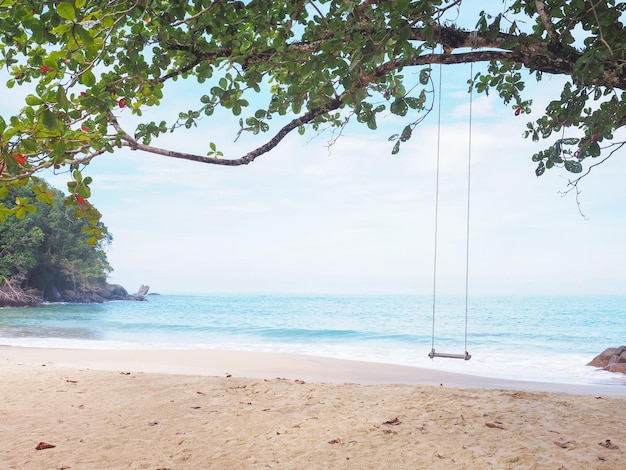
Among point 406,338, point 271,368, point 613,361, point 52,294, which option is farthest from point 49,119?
point 52,294

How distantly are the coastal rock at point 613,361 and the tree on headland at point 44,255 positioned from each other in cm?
2175

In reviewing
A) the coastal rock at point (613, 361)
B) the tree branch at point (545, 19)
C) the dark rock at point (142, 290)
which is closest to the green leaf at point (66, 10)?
the tree branch at point (545, 19)

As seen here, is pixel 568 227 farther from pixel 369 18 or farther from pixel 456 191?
pixel 369 18

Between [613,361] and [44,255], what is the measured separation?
27.7 meters

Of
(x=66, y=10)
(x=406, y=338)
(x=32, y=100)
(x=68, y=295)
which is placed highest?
(x=66, y=10)

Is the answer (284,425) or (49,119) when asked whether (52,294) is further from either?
(49,119)

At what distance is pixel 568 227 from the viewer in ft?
99.7

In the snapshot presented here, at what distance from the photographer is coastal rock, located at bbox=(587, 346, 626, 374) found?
8.27 m

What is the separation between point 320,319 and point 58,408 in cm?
2283

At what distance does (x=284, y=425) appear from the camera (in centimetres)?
376

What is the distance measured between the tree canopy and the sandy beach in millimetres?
1715

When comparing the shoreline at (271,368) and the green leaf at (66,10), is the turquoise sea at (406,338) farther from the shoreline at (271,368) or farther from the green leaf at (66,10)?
the green leaf at (66,10)

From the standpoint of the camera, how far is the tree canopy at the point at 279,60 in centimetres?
202

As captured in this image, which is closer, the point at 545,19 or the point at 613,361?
the point at 545,19
